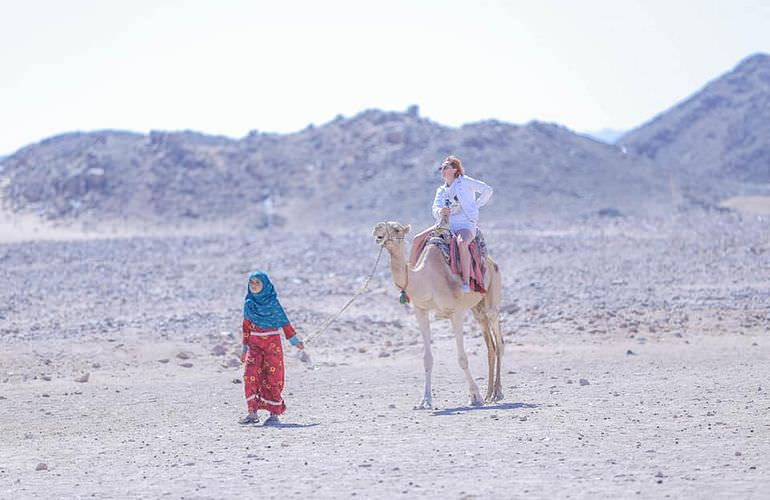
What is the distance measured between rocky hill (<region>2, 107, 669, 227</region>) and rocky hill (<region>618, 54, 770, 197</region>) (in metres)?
38.3

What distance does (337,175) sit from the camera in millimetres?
62375

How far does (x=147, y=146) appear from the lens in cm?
6731

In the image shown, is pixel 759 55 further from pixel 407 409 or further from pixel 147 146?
pixel 407 409

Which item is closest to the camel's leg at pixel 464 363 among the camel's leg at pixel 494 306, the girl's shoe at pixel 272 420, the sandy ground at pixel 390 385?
the sandy ground at pixel 390 385

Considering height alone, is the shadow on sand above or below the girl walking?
below

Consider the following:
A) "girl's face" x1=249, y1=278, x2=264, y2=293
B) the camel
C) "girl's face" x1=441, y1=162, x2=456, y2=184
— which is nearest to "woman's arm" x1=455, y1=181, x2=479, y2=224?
"girl's face" x1=441, y1=162, x2=456, y2=184

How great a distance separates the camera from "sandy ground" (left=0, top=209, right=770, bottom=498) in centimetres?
874

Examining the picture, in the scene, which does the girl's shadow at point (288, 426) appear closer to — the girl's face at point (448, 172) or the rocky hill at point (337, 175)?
the girl's face at point (448, 172)

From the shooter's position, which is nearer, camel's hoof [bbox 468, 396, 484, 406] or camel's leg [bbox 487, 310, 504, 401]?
camel's hoof [bbox 468, 396, 484, 406]

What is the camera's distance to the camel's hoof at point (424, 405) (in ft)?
40.7

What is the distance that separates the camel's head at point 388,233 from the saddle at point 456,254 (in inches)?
25.9

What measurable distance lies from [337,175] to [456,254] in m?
49.8

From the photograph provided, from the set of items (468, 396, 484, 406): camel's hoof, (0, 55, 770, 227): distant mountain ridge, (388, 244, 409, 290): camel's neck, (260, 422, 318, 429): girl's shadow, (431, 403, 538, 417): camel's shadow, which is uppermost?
(0, 55, 770, 227): distant mountain ridge

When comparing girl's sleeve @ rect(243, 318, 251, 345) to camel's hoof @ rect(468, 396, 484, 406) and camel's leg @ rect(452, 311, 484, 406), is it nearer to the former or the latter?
camel's leg @ rect(452, 311, 484, 406)
